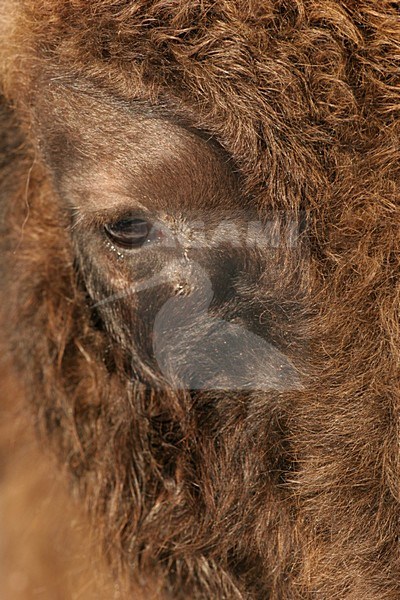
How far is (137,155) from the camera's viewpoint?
1084 millimetres

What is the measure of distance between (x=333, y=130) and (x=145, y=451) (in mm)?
577

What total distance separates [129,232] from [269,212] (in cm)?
21

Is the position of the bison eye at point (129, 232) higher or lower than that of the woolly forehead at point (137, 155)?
lower

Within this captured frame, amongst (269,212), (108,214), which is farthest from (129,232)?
(269,212)

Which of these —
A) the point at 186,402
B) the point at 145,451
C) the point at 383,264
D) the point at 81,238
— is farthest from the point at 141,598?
the point at 383,264

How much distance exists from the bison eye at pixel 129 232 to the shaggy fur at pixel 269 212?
0.06 m

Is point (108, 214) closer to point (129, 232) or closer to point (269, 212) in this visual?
point (129, 232)

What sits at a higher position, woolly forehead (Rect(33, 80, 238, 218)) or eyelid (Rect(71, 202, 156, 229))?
woolly forehead (Rect(33, 80, 238, 218))

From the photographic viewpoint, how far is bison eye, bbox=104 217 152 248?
3.70 ft

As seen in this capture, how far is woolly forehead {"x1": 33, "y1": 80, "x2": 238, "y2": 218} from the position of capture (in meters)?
1.06

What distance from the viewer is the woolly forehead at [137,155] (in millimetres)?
1063

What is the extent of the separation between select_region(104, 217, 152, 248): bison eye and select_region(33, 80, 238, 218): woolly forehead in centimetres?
3

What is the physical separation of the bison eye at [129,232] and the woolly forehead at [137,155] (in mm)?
30

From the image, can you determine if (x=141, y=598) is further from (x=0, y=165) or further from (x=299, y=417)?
(x=0, y=165)
